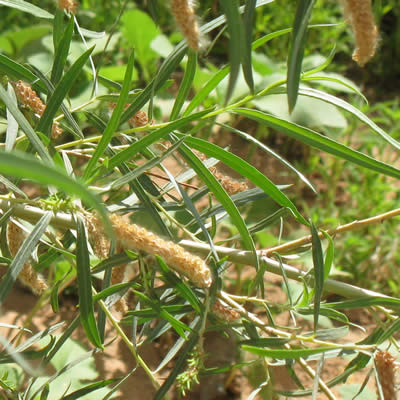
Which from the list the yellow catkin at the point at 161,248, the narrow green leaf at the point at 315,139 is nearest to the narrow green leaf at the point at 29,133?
the yellow catkin at the point at 161,248

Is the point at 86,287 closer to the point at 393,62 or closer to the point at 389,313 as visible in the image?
the point at 389,313

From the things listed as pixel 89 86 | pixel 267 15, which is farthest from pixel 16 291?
pixel 267 15

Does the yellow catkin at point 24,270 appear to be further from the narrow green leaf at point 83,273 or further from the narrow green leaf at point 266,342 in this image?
the narrow green leaf at point 266,342

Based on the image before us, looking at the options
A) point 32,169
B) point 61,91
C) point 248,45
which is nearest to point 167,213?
point 61,91

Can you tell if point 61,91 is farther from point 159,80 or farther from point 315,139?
point 315,139

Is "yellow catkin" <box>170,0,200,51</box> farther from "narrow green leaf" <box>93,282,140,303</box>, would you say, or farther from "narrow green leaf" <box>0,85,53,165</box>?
"narrow green leaf" <box>93,282,140,303</box>
